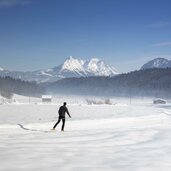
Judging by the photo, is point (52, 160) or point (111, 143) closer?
point (52, 160)

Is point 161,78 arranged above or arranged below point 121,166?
above

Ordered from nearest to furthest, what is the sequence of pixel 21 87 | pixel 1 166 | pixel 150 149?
pixel 1 166 < pixel 150 149 < pixel 21 87

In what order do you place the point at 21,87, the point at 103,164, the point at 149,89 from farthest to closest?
the point at 149,89, the point at 21,87, the point at 103,164

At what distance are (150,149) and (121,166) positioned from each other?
387 cm

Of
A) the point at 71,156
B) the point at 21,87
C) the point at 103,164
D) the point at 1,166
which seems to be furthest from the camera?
the point at 21,87

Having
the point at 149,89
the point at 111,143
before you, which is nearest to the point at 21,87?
the point at 149,89

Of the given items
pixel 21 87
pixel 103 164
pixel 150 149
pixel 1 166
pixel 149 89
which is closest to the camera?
pixel 1 166

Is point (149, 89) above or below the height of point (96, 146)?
above

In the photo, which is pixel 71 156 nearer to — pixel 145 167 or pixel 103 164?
pixel 103 164

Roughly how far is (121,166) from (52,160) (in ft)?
6.57

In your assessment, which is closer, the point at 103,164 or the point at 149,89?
the point at 103,164

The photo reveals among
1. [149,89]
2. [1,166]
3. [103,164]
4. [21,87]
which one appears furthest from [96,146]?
[149,89]

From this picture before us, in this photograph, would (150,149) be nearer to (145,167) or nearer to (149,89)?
(145,167)

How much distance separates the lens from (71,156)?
10.9 m
